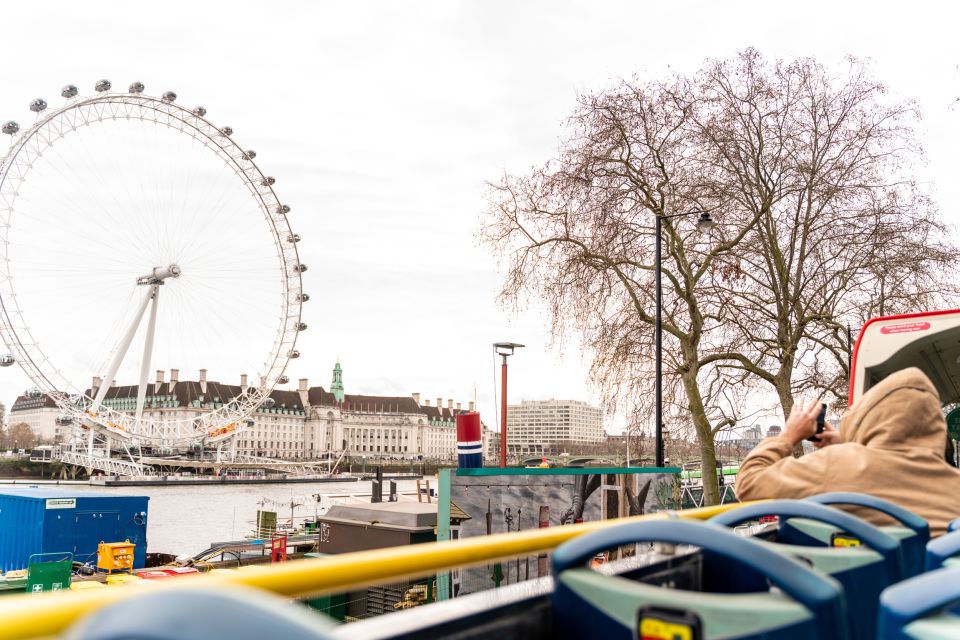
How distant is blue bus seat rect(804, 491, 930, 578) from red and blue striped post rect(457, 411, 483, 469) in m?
7.92

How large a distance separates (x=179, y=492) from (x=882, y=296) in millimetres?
77490

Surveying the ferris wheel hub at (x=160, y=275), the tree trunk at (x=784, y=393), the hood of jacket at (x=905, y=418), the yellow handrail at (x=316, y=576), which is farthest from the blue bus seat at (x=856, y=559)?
the ferris wheel hub at (x=160, y=275)

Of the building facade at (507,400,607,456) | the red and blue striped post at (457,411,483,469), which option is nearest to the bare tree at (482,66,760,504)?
the red and blue striped post at (457,411,483,469)

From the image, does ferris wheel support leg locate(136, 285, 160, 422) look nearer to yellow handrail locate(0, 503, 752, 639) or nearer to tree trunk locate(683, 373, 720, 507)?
tree trunk locate(683, 373, 720, 507)

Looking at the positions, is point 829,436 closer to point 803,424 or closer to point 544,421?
point 803,424

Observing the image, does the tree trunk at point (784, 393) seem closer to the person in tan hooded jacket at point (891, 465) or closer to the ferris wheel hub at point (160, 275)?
the person in tan hooded jacket at point (891, 465)

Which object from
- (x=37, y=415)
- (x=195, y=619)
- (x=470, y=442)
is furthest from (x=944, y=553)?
(x=37, y=415)

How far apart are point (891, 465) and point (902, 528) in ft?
1.99

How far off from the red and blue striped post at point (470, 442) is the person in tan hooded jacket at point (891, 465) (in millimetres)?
7353

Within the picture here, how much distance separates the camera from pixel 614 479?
1187 cm

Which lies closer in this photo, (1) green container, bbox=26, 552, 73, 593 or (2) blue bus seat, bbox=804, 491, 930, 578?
(2) blue bus seat, bbox=804, 491, 930, 578

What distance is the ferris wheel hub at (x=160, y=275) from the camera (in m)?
60.3

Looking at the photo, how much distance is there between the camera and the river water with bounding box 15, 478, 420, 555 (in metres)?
47.0

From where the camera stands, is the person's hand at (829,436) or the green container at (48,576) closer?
the person's hand at (829,436)
